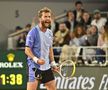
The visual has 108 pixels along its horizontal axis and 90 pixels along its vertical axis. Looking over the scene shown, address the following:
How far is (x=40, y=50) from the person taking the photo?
7500 millimetres

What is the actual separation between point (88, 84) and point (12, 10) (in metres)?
5.31

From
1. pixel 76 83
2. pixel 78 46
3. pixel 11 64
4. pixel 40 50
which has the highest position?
pixel 40 50

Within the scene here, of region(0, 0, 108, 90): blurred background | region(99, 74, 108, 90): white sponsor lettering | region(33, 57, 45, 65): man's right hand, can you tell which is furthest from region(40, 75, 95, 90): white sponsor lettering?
region(33, 57, 45, 65): man's right hand

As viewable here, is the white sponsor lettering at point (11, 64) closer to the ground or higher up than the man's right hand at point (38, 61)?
closer to the ground

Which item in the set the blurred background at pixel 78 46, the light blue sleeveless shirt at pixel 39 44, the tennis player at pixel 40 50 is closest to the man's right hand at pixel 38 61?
the tennis player at pixel 40 50

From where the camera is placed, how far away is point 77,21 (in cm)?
1353

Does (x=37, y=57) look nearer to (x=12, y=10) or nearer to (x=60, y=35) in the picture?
(x=60, y=35)

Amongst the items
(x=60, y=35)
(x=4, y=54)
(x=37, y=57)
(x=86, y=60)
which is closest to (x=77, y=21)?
(x=60, y=35)

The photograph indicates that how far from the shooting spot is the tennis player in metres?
7.36

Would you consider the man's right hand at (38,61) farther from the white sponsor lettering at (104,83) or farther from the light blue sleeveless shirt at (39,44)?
the white sponsor lettering at (104,83)

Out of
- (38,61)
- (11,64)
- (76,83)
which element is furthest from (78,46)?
(38,61)

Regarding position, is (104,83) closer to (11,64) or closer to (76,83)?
(76,83)

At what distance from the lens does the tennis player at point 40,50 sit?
7355mm

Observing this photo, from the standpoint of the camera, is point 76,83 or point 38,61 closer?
point 38,61
